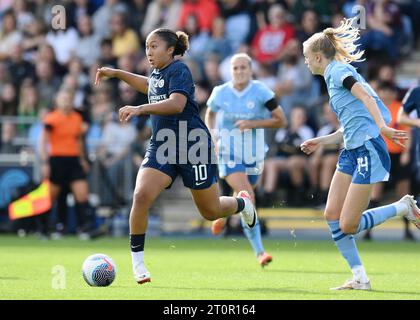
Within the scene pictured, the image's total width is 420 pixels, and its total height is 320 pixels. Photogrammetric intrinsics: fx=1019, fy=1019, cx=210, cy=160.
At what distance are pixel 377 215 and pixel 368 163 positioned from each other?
2.08ft

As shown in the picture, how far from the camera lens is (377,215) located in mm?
9727

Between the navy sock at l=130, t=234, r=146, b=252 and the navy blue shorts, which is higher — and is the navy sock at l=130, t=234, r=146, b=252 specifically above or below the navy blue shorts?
below

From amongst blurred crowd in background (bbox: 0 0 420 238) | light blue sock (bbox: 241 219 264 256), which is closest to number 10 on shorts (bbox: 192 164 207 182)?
light blue sock (bbox: 241 219 264 256)

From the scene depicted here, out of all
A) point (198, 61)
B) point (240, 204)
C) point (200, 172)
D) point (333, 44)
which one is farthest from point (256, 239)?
point (198, 61)

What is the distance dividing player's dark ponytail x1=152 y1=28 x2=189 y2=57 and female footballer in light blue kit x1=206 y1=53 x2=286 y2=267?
3.04 metres

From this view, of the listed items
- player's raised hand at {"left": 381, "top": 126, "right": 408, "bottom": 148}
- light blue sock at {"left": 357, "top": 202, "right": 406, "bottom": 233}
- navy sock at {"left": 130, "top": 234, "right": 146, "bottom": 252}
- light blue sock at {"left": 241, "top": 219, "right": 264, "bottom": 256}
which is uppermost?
player's raised hand at {"left": 381, "top": 126, "right": 408, "bottom": 148}

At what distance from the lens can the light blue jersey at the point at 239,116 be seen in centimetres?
1298

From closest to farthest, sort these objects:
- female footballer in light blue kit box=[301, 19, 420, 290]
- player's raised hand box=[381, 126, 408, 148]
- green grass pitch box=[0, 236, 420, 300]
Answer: player's raised hand box=[381, 126, 408, 148], green grass pitch box=[0, 236, 420, 300], female footballer in light blue kit box=[301, 19, 420, 290]

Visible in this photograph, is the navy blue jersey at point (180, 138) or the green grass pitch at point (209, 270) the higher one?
the navy blue jersey at point (180, 138)

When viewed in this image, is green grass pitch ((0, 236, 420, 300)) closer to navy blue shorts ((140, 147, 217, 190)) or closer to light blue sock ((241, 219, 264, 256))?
light blue sock ((241, 219, 264, 256))

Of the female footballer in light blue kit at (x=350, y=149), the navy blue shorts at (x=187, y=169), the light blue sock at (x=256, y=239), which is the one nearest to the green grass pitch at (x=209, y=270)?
the light blue sock at (x=256, y=239)

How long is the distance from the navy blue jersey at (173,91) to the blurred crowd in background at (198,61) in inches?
332

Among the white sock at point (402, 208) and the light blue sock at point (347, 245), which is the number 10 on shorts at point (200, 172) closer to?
the light blue sock at point (347, 245)

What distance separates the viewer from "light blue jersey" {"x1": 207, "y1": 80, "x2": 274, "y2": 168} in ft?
42.6
